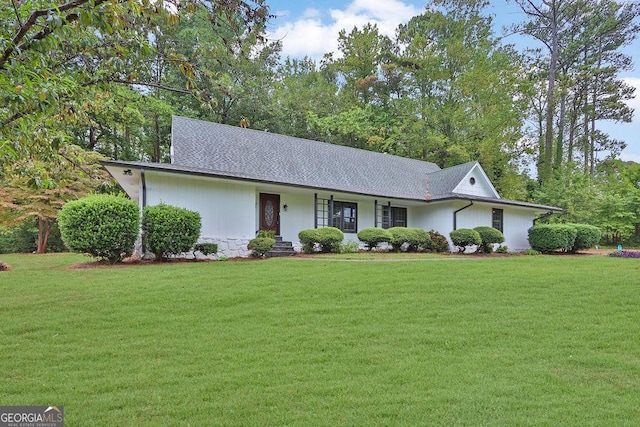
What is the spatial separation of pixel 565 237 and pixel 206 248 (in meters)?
15.3

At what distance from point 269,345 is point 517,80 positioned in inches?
1115

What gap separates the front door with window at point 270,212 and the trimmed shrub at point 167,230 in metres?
3.71

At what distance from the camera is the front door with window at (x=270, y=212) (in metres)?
15.1

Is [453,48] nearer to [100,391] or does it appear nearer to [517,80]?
[517,80]

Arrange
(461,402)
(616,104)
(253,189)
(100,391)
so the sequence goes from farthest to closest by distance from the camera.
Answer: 1. (616,104)
2. (253,189)
3. (100,391)
4. (461,402)

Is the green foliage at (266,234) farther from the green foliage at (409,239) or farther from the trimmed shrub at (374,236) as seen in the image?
the green foliage at (409,239)

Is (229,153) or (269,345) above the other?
(229,153)

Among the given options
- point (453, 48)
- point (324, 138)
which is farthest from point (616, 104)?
point (324, 138)

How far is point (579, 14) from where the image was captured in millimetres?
28562

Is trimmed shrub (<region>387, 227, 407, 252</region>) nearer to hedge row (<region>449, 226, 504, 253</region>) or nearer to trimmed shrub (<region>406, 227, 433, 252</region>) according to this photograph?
trimmed shrub (<region>406, 227, 433, 252</region>)

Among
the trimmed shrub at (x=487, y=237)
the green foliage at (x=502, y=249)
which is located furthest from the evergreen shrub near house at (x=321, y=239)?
the green foliage at (x=502, y=249)

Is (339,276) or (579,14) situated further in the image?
(579,14)

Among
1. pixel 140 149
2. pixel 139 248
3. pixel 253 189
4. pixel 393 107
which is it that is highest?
pixel 393 107

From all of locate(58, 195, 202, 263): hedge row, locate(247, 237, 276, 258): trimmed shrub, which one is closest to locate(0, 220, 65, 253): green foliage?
locate(58, 195, 202, 263): hedge row
